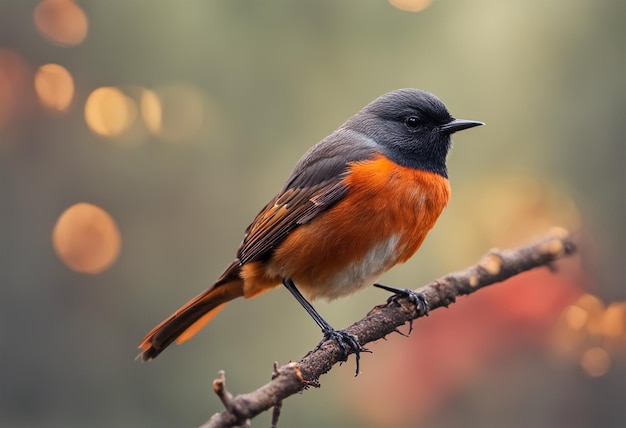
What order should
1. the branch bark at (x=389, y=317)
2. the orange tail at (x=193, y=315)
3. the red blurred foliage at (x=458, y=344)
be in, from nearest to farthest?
1. the branch bark at (x=389, y=317)
2. the orange tail at (x=193, y=315)
3. the red blurred foliage at (x=458, y=344)

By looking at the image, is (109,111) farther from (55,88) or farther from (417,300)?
(417,300)

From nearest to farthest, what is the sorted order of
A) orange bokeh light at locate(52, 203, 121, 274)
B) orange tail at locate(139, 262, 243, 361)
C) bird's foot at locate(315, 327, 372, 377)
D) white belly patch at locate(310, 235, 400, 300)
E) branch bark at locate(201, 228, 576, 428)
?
branch bark at locate(201, 228, 576, 428) → bird's foot at locate(315, 327, 372, 377) → white belly patch at locate(310, 235, 400, 300) → orange tail at locate(139, 262, 243, 361) → orange bokeh light at locate(52, 203, 121, 274)

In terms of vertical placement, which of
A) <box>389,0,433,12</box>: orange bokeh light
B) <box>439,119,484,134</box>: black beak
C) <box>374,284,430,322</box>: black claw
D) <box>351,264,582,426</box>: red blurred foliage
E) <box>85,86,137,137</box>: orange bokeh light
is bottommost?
<box>351,264,582,426</box>: red blurred foliage

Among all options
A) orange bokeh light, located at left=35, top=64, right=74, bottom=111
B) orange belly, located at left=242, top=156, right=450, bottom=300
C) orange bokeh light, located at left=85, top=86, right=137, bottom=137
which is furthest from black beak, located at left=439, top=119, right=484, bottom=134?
orange bokeh light, located at left=35, top=64, right=74, bottom=111

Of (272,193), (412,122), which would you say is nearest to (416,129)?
(412,122)

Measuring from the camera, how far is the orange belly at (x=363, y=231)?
1.86 m

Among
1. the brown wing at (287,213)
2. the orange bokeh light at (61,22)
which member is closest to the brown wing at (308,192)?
the brown wing at (287,213)

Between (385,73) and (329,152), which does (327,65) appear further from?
(329,152)

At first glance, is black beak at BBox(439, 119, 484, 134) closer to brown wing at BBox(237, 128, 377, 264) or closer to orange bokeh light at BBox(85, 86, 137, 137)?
brown wing at BBox(237, 128, 377, 264)

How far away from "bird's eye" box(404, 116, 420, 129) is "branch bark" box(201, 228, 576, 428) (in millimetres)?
476

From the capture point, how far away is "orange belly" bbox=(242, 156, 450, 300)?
186 centimetres

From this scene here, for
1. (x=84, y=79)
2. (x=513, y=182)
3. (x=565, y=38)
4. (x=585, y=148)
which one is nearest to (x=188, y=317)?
(x=84, y=79)

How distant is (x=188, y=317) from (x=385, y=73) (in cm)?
119

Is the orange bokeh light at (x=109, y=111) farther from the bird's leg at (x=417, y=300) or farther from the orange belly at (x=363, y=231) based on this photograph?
the bird's leg at (x=417, y=300)
